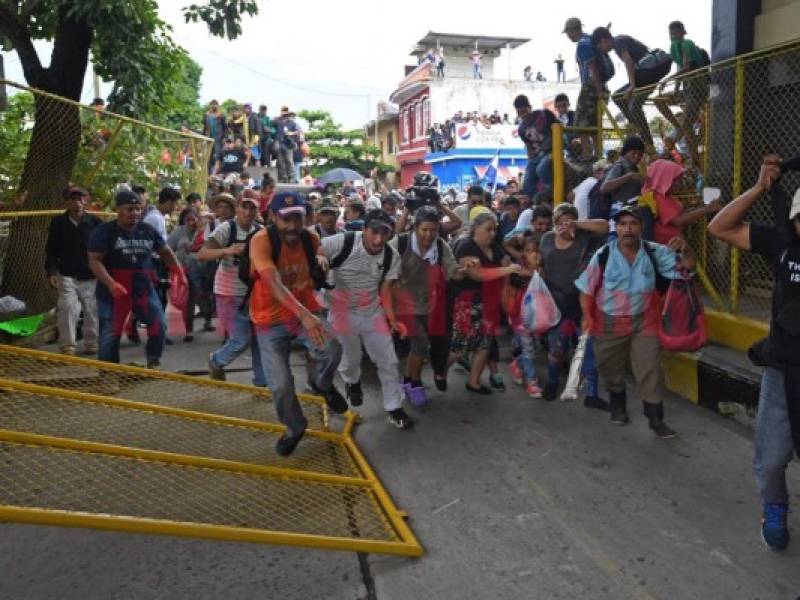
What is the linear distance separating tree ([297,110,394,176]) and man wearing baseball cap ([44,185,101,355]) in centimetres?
4030

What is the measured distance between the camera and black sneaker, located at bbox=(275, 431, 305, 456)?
4673mm

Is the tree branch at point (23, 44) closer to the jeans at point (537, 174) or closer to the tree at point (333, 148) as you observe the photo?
the jeans at point (537, 174)

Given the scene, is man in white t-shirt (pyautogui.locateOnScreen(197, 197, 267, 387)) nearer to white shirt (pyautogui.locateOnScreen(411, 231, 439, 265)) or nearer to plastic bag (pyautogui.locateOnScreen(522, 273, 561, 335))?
white shirt (pyautogui.locateOnScreen(411, 231, 439, 265))

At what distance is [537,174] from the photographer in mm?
9055

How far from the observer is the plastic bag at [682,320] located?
502 cm

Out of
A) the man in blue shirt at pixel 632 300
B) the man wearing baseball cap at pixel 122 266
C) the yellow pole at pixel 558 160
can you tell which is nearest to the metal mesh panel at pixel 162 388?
the man wearing baseball cap at pixel 122 266

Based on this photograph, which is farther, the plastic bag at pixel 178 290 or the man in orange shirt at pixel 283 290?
the plastic bag at pixel 178 290

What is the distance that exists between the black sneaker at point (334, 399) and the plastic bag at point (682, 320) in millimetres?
2470

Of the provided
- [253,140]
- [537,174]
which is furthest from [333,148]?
[537,174]

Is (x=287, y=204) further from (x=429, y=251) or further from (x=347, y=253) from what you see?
(x=429, y=251)

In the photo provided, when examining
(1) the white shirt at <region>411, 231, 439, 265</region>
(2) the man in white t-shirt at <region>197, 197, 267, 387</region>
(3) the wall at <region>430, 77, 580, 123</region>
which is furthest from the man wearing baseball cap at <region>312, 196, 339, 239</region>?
(3) the wall at <region>430, 77, 580, 123</region>

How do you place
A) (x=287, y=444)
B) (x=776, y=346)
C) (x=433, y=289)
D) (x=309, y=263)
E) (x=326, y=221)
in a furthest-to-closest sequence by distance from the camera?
(x=326, y=221)
(x=433, y=289)
(x=309, y=263)
(x=287, y=444)
(x=776, y=346)

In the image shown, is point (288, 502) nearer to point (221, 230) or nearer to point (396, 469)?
point (396, 469)

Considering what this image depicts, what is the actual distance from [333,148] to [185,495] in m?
45.0
